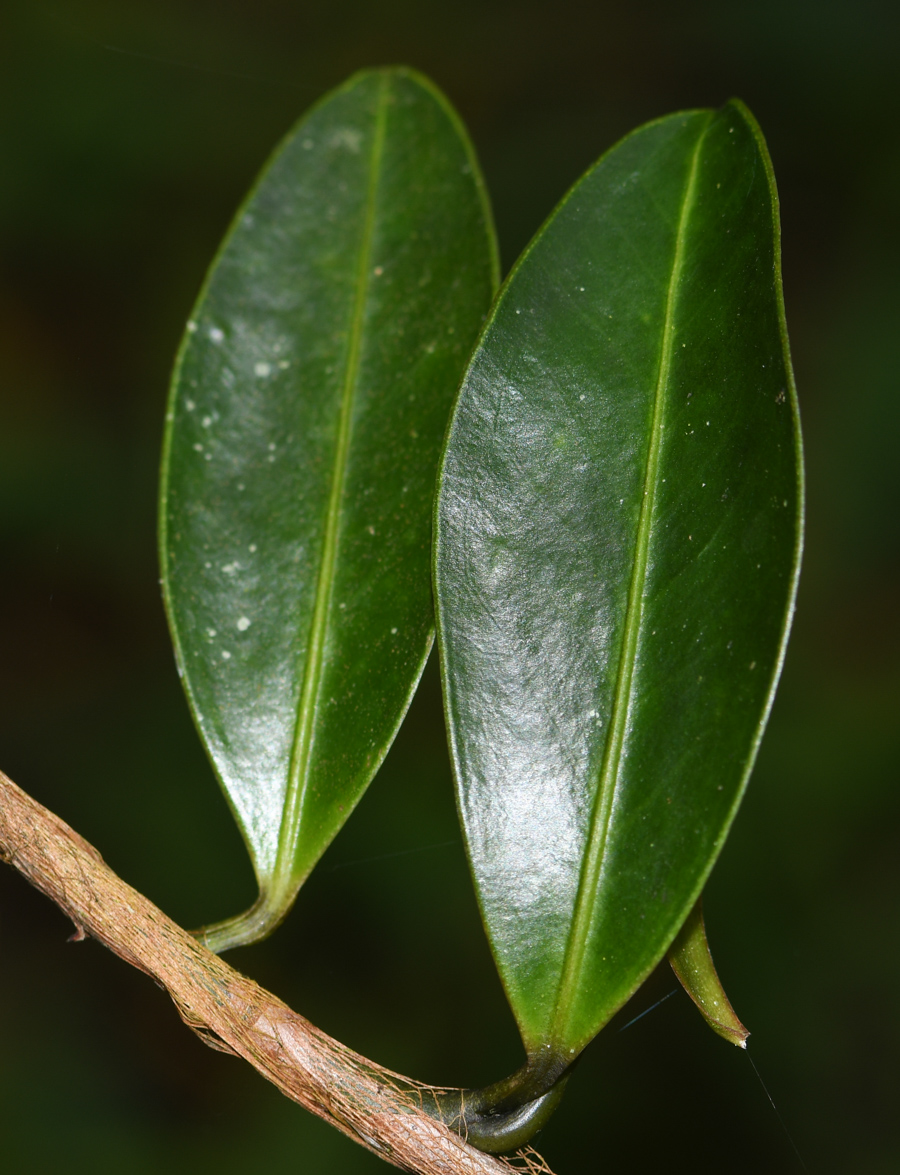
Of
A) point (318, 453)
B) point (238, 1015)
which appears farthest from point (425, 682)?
point (238, 1015)

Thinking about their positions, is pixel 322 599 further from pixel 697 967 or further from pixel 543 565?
pixel 697 967

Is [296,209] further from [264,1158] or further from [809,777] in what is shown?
[264,1158]

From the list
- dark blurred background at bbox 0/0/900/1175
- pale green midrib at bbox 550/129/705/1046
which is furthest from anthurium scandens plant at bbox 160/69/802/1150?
dark blurred background at bbox 0/0/900/1175

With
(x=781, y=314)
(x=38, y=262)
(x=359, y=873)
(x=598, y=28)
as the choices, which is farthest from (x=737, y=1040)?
(x=598, y=28)

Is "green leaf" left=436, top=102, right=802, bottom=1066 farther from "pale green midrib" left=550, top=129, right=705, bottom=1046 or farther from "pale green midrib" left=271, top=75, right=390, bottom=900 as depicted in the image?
"pale green midrib" left=271, top=75, right=390, bottom=900

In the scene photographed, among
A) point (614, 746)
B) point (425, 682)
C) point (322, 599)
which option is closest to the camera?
point (614, 746)

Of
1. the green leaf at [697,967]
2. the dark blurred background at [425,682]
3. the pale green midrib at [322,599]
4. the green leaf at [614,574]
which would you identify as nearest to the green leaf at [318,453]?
the pale green midrib at [322,599]
